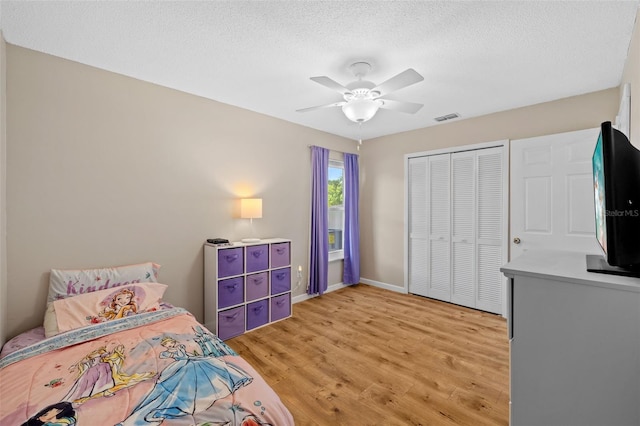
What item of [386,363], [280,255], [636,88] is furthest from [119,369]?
[636,88]

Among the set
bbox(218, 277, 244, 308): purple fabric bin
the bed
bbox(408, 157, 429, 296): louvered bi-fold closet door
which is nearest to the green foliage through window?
bbox(408, 157, 429, 296): louvered bi-fold closet door

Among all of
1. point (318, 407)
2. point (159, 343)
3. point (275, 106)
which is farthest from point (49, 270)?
point (275, 106)

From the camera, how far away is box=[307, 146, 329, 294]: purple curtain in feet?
14.0

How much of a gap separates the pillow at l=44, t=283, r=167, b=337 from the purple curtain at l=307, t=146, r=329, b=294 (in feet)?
7.19

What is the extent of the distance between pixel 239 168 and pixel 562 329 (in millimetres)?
3281

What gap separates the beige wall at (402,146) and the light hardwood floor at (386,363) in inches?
44.1

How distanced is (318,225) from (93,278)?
8.92 ft

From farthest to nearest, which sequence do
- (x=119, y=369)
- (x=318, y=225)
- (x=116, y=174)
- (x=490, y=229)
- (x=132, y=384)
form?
1. (x=318, y=225)
2. (x=490, y=229)
3. (x=116, y=174)
4. (x=119, y=369)
5. (x=132, y=384)

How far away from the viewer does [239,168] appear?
11.5 ft

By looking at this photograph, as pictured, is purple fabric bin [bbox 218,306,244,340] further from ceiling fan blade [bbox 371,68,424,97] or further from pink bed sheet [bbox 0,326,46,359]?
ceiling fan blade [bbox 371,68,424,97]

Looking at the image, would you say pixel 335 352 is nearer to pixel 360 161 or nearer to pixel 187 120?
pixel 187 120

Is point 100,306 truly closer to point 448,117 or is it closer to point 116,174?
point 116,174

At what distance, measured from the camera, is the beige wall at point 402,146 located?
3.03 m

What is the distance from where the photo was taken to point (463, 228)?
3.90m
